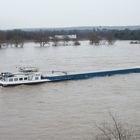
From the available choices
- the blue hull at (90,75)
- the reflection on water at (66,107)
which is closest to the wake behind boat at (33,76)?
the blue hull at (90,75)

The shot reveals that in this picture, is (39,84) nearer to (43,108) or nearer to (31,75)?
(31,75)

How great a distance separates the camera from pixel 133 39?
4772 centimetres

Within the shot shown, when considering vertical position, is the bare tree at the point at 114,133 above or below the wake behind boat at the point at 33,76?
above

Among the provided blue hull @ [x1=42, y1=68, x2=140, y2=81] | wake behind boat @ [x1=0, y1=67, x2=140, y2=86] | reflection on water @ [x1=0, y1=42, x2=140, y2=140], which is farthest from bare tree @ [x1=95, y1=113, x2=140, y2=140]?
blue hull @ [x1=42, y1=68, x2=140, y2=81]

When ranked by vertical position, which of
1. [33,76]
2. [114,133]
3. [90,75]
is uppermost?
[114,133]

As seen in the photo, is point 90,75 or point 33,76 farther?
point 90,75

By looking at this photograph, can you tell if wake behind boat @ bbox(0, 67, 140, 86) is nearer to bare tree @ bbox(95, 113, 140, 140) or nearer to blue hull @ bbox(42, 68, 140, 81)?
blue hull @ bbox(42, 68, 140, 81)

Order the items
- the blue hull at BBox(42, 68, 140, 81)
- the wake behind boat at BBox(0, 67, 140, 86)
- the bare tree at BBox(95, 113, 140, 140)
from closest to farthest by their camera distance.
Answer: the bare tree at BBox(95, 113, 140, 140)
the wake behind boat at BBox(0, 67, 140, 86)
the blue hull at BBox(42, 68, 140, 81)

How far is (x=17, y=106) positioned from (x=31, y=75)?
4.21m

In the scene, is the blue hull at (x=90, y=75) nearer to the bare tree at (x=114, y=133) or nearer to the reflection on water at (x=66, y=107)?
the reflection on water at (x=66, y=107)

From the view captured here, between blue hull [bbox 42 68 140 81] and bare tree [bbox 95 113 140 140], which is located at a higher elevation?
bare tree [bbox 95 113 140 140]

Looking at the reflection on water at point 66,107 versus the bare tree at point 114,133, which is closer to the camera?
the bare tree at point 114,133

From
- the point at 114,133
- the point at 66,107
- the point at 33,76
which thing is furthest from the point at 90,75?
the point at 114,133

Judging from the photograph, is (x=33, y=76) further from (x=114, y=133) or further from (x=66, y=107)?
(x=114, y=133)
